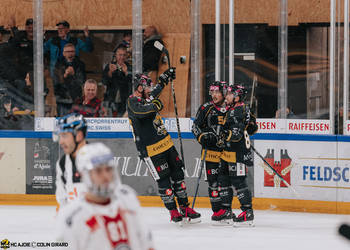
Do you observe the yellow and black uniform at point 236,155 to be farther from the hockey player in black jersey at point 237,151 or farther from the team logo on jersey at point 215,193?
the team logo on jersey at point 215,193

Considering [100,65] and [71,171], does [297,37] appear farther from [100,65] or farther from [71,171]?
[71,171]

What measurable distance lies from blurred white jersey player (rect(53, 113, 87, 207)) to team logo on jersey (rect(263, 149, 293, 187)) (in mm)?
4207

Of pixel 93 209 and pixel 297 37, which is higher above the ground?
pixel 297 37

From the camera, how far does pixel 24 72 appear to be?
9.18 m

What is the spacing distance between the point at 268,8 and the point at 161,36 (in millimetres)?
1393

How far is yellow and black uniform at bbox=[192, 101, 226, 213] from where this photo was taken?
7230 millimetres

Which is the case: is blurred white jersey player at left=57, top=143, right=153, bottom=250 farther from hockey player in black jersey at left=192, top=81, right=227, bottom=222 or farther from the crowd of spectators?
the crowd of spectators

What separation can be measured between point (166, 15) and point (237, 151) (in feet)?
8.59

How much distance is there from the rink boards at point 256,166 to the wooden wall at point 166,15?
74 cm

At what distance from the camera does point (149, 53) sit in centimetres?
904

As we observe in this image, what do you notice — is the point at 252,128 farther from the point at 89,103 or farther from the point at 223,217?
the point at 89,103

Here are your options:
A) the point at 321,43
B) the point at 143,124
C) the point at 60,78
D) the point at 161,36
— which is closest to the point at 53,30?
the point at 60,78

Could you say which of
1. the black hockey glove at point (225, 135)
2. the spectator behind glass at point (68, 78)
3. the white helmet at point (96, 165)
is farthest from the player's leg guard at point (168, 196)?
the white helmet at point (96, 165)

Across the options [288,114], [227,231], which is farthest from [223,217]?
[288,114]
